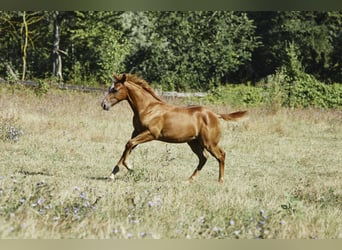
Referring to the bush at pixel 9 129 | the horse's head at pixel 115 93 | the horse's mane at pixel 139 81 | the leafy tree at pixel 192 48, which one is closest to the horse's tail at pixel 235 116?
the horse's mane at pixel 139 81

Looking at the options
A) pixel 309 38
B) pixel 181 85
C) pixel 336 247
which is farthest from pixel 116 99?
pixel 309 38

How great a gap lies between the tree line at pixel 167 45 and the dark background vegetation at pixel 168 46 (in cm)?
3

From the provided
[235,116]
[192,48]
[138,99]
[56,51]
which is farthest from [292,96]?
[56,51]

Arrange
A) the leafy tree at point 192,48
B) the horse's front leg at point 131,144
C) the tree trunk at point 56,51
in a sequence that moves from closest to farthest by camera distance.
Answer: the horse's front leg at point 131,144 → the leafy tree at point 192,48 → the tree trunk at point 56,51

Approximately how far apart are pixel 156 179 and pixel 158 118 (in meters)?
0.58

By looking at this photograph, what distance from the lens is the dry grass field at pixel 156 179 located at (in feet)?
9.67

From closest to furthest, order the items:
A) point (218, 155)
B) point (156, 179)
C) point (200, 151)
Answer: point (156, 179) < point (218, 155) < point (200, 151)

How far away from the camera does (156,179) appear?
4.95 metres

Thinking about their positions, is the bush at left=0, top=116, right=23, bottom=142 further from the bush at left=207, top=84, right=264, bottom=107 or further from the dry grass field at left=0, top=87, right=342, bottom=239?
the bush at left=207, top=84, right=264, bottom=107

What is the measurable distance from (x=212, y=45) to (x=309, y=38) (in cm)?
259

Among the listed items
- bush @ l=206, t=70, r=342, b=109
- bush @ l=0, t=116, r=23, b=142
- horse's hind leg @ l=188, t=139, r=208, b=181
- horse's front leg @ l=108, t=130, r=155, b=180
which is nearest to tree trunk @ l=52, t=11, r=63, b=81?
bush @ l=206, t=70, r=342, b=109

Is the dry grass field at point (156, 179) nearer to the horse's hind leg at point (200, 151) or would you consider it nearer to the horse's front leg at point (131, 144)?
the horse's front leg at point (131, 144)

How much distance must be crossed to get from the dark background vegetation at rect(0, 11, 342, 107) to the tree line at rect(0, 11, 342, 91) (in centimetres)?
3

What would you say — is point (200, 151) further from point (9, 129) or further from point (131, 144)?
point (9, 129)
